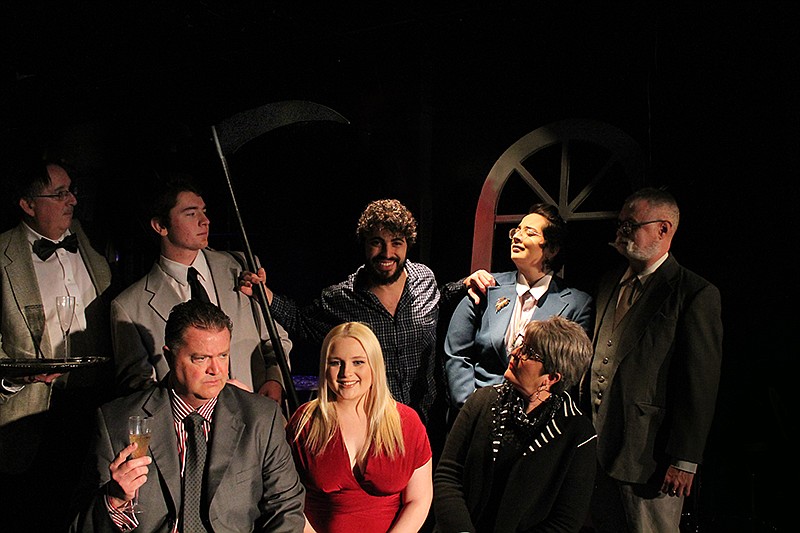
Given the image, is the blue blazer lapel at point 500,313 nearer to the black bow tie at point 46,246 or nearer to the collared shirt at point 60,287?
the collared shirt at point 60,287

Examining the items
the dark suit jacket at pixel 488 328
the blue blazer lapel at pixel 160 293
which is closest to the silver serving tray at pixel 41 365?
the blue blazer lapel at pixel 160 293

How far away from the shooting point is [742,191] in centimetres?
344

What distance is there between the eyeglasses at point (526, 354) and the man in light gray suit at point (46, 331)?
2219mm

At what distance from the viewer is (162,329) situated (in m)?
3.67

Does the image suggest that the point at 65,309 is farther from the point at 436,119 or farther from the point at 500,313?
the point at 436,119

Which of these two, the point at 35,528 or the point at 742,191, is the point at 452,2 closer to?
the point at 742,191

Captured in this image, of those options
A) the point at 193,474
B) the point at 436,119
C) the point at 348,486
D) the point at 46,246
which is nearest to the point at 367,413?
the point at 348,486

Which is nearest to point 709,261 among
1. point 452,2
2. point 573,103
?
point 573,103

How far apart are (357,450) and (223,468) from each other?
547mm

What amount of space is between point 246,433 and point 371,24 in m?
2.48

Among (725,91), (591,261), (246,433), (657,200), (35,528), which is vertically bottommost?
(35,528)

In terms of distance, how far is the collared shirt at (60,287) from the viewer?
12.4 feet

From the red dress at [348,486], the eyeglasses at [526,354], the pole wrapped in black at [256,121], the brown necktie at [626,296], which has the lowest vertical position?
the red dress at [348,486]

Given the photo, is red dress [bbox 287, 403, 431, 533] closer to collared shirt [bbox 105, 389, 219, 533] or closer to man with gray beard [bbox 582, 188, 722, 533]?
collared shirt [bbox 105, 389, 219, 533]
